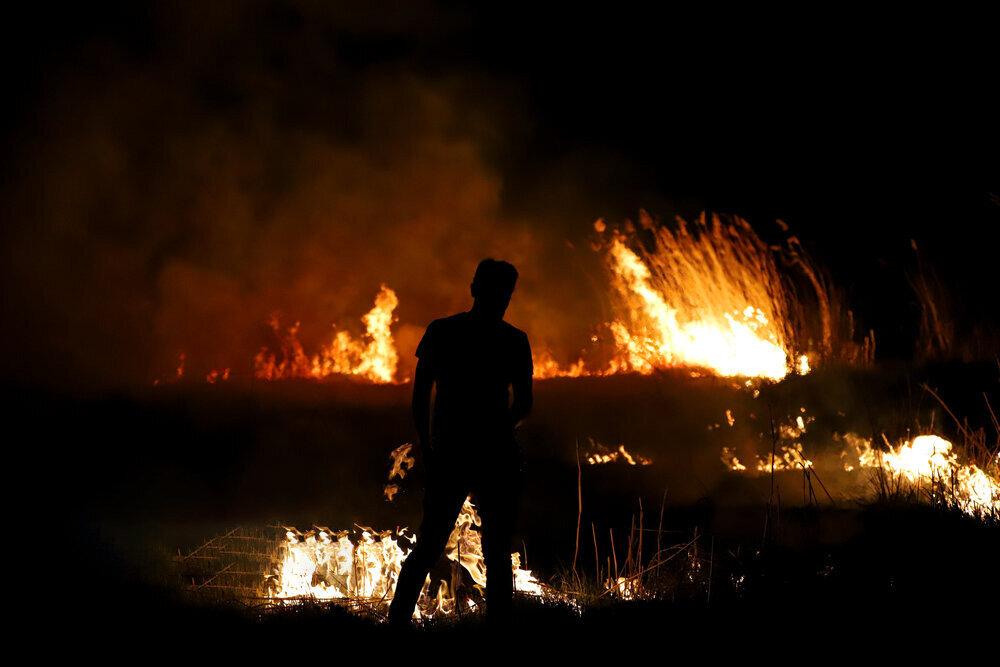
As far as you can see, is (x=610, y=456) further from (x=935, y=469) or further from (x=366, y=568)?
(x=366, y=568)

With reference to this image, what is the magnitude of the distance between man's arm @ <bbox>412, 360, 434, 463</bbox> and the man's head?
41 cm

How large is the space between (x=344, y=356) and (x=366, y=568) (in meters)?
14.0

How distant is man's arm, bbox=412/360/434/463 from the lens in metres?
3.62

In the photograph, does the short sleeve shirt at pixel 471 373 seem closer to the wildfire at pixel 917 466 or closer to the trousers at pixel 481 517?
the trousers at pixel 481 517

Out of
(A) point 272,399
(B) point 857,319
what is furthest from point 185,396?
(B) point 857,319

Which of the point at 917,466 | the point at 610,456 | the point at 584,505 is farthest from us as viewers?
the point at 610,456

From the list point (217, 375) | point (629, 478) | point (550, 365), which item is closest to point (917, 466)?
point (629, 478)

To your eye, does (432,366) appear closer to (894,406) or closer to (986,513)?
A: (986,513)

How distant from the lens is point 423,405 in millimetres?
3674

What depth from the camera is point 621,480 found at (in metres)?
10.7

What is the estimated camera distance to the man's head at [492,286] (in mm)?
3631

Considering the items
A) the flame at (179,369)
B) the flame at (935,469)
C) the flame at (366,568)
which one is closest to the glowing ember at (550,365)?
the flame at (179,369)

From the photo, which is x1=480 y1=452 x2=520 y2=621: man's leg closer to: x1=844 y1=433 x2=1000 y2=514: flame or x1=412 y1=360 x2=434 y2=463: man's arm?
x1=412 y1=360 x2=434 y2=463: man's arm

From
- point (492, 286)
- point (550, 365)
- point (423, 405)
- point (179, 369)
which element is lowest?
point (423, 405)
